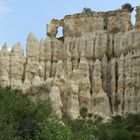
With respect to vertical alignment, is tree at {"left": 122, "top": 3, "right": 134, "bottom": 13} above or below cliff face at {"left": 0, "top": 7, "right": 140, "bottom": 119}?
above

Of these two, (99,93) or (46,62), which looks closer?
(99,93)

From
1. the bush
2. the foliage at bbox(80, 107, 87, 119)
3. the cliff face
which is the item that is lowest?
the bush

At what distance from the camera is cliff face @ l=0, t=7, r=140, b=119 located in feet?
228

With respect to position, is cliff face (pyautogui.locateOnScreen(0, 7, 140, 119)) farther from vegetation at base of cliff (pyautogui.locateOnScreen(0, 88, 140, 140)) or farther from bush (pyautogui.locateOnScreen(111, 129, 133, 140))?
vegetation at base of cliff (pyautogui.locateOnScreen(0, 88, 140, 140))

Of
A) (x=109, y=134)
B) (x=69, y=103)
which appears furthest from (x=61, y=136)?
(x=69, y=103)

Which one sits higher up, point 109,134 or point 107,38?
point 107,38

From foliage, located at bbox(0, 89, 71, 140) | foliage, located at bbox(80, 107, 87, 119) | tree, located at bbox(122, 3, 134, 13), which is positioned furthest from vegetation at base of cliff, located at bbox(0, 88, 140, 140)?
tree, located at bbox(122, 3, 134, 13)

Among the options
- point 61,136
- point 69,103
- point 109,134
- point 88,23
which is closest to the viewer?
point 61,136

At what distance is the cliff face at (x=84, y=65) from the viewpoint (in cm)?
6944

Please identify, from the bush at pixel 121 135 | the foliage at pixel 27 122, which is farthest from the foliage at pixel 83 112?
the foliage at pixel 27 122

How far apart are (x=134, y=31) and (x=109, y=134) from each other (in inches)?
927

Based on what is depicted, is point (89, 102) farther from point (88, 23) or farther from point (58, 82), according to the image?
point (88, 23)

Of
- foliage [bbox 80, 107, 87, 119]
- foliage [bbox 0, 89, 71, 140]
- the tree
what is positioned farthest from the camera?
the tree

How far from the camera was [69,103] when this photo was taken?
68812 mm
